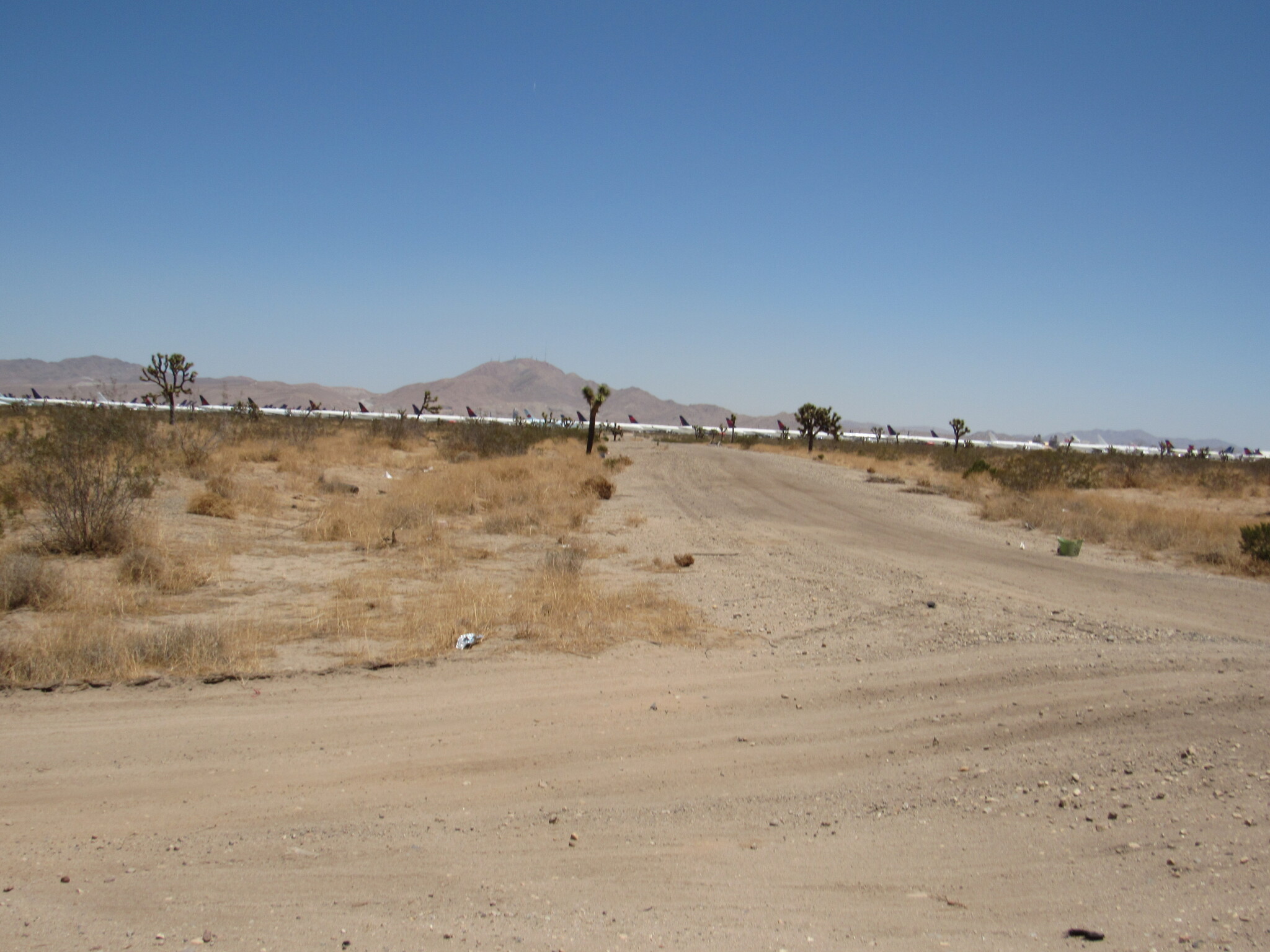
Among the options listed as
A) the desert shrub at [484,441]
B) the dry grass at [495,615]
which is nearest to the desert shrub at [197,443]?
the desert shrub at [484,441]

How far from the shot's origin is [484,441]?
39.2 meters

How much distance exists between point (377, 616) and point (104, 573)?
4.21 meters

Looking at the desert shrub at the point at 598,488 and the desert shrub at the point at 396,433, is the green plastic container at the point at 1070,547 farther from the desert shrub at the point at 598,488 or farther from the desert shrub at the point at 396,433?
the desert shrub at the point at 396,433

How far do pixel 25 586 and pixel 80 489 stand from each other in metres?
3.49

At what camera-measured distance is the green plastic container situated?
1567cm

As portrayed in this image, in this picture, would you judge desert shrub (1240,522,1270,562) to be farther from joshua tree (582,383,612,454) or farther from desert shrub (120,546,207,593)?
joshua tree (582,383,612,454)

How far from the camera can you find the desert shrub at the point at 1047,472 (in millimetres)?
27703

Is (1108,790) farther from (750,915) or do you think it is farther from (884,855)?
(750,915)

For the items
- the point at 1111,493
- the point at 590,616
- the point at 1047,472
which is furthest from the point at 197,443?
the point at 1111,493

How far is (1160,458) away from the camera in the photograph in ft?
161

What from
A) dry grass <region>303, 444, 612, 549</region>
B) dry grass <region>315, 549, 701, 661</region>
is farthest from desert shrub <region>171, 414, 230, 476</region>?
dry grass <region>315, 549, 701, 661</region>

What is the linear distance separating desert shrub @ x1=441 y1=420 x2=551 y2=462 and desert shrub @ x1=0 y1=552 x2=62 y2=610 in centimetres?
2553

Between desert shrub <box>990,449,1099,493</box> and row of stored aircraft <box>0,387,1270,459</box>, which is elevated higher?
row of stored aircraft <box>0,387,1270,459</box>

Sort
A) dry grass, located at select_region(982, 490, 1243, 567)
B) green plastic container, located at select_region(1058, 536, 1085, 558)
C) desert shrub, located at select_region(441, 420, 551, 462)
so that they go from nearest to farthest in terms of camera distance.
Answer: green plastic container, located at select_region(1058, 536, 1085, 558) → dry grass, located at select_region(982, 490, 1243, 567) → desert shrub, located at select_region(441, 420, 551, 462)
